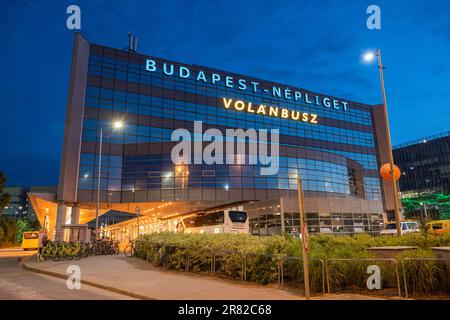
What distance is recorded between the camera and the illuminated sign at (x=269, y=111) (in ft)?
174

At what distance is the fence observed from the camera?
28.7ft

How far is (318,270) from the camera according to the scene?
30.6ft

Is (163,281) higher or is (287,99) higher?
(287,99)

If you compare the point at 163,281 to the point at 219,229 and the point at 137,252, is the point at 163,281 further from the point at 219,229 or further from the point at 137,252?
the point at 219,229

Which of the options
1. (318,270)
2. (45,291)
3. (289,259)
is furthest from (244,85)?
(45,291)

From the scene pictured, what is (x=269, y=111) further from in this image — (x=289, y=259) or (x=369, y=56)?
(x=289, y=259)

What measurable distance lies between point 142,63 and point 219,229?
29371mm

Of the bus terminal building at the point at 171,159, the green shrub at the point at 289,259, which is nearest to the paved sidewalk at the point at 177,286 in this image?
the green shrub at the point at 289,259

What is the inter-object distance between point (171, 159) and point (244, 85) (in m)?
18.8

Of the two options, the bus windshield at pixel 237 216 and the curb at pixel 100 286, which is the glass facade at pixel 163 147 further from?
the curb at pixel 100 286

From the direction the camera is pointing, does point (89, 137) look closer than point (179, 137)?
Yes

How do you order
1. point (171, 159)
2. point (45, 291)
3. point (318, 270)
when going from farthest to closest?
point (171, 159) → point (45, 291) → point (318, 270)

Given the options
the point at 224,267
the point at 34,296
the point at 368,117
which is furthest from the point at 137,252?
the point at 368,117
